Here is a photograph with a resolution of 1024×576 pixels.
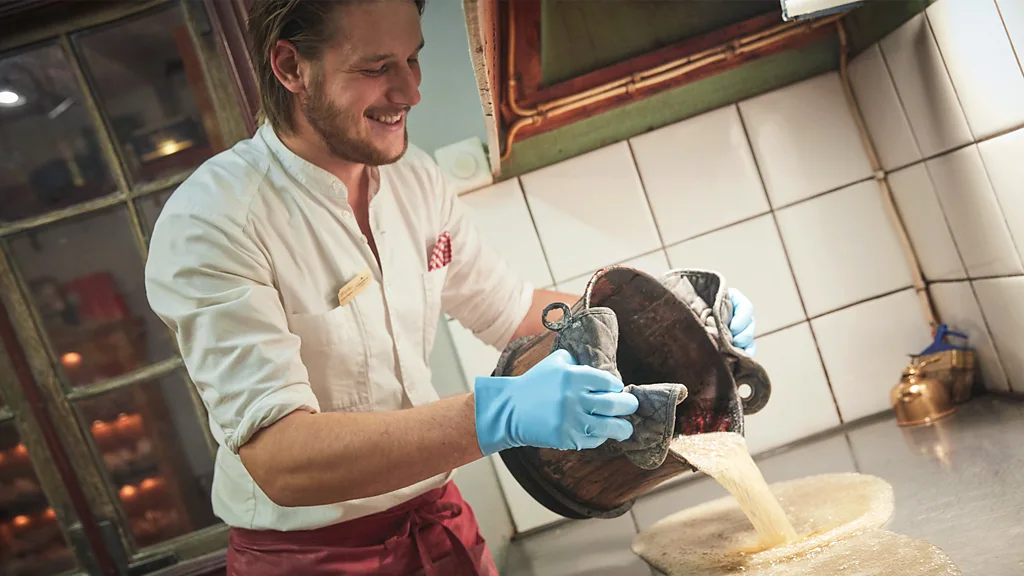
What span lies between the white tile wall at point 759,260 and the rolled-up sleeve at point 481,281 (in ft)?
1.40

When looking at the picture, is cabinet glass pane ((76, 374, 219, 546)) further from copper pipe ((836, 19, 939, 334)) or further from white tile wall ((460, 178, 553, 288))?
copper pipe ((836, 19, 939, 334))

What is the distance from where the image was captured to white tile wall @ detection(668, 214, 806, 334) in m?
1.62

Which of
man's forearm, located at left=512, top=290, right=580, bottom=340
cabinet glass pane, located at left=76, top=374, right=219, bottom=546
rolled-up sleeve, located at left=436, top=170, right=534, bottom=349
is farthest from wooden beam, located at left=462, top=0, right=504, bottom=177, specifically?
cabinet glass pane, located at left=76, top=374, right=219, bottom=546

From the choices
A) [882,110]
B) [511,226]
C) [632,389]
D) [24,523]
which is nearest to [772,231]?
[882,110]

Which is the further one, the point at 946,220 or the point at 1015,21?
the point at 946,220

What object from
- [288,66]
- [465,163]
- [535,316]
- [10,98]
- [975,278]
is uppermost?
[10,98]

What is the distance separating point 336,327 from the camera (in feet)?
3.51

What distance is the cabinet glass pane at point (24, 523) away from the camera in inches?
60.8

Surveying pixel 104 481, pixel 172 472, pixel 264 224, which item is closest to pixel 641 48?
pixel 264 224

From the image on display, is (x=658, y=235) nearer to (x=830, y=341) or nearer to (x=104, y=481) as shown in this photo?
(x=830, y=341)

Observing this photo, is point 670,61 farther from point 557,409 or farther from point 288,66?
point 557,409

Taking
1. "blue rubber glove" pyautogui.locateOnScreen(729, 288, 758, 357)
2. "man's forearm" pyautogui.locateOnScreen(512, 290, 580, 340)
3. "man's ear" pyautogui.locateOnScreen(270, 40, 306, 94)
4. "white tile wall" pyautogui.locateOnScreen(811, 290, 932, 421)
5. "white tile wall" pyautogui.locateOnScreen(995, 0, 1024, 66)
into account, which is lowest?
"white tile wall" pyautogui.locateOnScreen(811, 290, 932, 421)

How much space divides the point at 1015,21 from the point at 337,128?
1.00m

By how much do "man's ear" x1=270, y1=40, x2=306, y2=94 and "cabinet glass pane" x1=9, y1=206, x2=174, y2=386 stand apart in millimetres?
712
